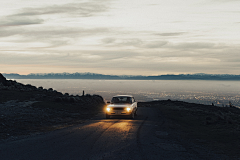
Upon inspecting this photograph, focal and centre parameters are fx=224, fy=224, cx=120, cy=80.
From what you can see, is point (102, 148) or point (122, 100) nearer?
point (102, 148)

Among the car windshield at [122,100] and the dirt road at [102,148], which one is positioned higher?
the car windshield at [122,100]

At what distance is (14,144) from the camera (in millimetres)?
9773

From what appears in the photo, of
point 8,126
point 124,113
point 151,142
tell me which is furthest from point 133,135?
point 8,126

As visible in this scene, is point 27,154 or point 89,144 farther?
point 89,144

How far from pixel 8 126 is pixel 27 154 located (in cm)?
692

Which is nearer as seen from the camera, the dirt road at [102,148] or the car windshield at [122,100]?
the dirt road at [102,148]

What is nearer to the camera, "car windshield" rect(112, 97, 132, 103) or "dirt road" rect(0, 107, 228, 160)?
"dirt road" rect(0, 107, 228, 160)

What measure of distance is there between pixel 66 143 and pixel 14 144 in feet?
7.31

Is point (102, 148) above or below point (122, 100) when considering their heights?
below

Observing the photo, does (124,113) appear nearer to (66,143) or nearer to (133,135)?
(133,135)

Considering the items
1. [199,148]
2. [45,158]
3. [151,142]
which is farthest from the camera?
[151,142]

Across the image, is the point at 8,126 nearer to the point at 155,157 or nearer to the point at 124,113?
the point at 124,113

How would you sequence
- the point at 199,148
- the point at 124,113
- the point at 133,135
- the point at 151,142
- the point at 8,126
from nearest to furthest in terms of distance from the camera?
the point at 199,148, the point at 151,142, the point at 133,135, the point at 8,126, the point at 124,113

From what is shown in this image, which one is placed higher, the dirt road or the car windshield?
the car windshield
